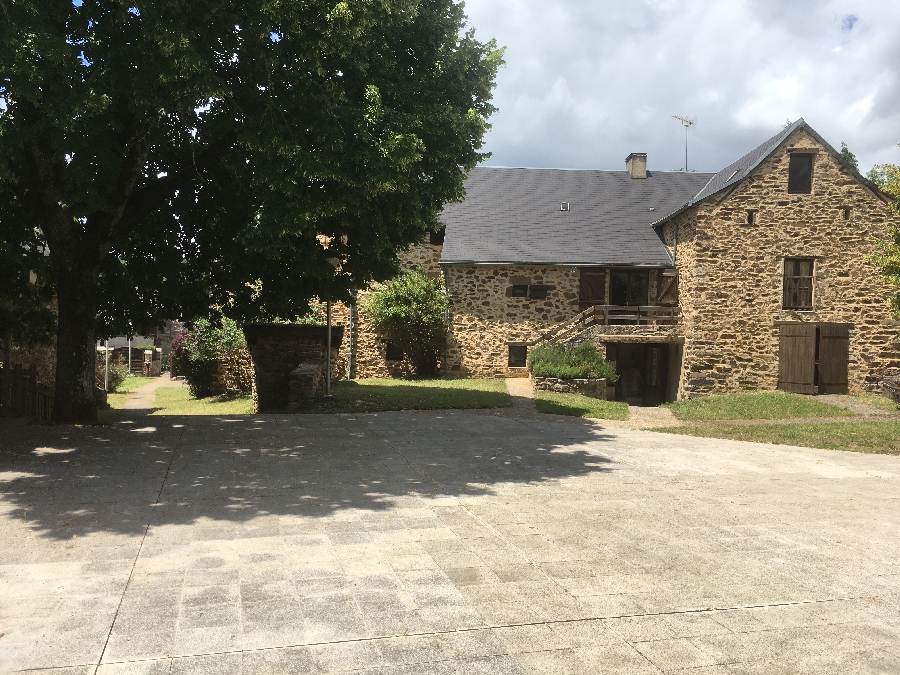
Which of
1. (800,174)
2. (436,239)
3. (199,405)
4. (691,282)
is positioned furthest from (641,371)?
(199,405)

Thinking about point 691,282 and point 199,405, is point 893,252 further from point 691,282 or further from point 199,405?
point 199,405

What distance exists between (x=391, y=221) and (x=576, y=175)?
18.7 meters

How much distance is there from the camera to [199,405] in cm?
1878

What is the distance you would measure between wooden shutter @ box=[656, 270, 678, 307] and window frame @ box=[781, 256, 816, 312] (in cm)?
318

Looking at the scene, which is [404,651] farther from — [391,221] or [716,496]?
[391,221]

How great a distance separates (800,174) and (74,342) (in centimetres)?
1965

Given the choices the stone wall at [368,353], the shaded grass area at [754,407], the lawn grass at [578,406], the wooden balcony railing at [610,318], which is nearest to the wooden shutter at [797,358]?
the shaded grass area at [754,407]

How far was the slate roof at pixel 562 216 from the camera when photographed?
76.6 feet

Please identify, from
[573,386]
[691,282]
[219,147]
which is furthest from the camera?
[691,282]

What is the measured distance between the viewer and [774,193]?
2033 cm

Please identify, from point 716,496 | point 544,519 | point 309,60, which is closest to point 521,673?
point 544,519

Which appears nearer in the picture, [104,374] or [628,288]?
[104,374]

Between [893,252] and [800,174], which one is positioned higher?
[800,174]

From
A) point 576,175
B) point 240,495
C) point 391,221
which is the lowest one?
point 240,495
